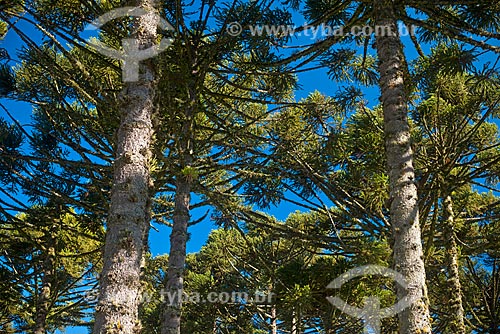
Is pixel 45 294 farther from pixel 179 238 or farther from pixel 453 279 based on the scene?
pixel 453 279

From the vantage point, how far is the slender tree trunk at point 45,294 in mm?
8164

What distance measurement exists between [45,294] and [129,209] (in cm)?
633

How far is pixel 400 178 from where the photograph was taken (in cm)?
408

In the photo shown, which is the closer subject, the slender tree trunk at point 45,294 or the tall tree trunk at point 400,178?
the tall tree trunk at point 400,178

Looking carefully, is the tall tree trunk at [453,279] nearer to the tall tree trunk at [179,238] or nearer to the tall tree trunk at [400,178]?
the tall tree trunk at [400,178]

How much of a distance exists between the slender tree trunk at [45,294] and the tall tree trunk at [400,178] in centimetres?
657

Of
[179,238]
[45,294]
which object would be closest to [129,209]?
[179,238]

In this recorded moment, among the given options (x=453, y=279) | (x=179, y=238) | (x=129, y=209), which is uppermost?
(x=179, y=238)

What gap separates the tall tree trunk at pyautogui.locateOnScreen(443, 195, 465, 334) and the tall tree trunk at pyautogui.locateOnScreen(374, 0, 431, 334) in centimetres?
274

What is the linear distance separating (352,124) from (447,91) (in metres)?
1.58

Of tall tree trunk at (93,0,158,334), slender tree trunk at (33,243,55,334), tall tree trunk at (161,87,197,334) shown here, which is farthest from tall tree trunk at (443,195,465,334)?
slender tree trunk at (33,243,55,334)

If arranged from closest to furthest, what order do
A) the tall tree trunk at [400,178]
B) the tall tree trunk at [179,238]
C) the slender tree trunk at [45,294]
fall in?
the tall tree trunk at [400,178] < the tall tree trunk at [179,238] < the slender tree trunk at [45,294]

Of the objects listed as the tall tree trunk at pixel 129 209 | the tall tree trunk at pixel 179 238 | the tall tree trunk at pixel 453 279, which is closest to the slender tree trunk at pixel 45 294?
the tall tree trunk at pixel 179 238

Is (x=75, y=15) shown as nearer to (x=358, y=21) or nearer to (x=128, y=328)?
(x=358, y=21)
